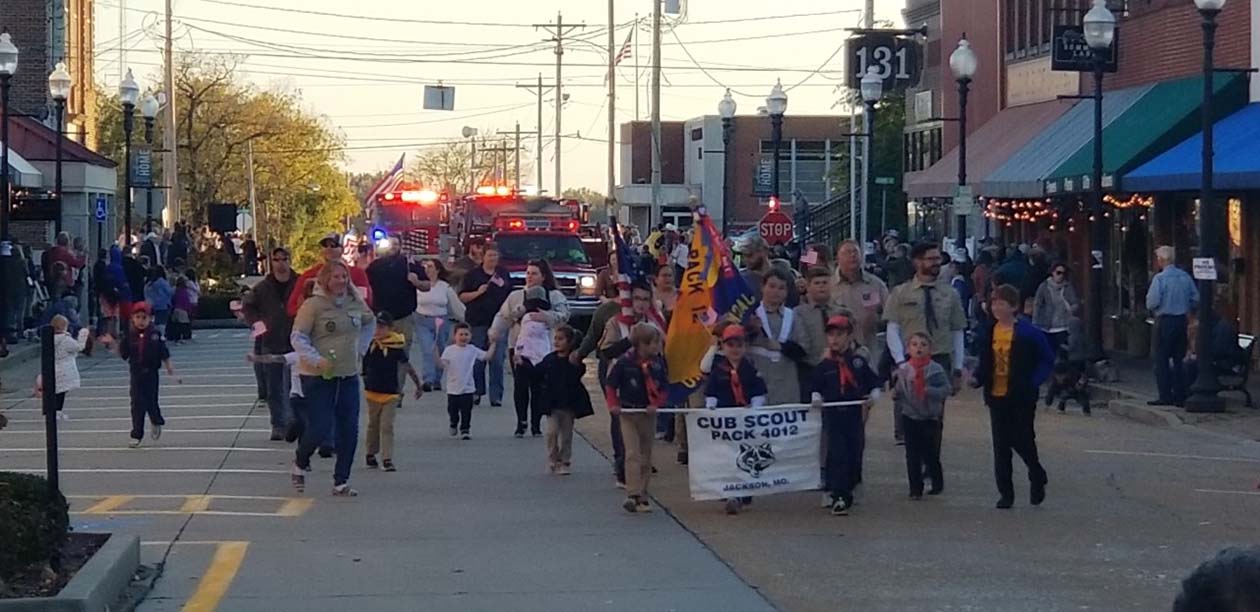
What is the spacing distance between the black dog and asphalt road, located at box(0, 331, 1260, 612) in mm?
2682

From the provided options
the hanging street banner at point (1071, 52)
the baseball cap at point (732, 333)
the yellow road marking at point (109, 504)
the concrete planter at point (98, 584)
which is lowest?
the yellow road marking at point (109, 504)

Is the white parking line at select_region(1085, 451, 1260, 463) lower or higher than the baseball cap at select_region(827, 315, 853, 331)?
lower

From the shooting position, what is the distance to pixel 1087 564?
10672 mm

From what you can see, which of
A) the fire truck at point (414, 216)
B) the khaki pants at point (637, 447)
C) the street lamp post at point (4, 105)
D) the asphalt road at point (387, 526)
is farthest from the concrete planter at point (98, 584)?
the fire truck at point (414, 216)

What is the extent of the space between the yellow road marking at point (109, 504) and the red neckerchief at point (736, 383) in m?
4.28

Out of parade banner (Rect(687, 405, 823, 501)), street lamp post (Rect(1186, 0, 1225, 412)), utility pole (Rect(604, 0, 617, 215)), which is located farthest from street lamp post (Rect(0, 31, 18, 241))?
utility pole (Rect(604, 0, 617, 215))

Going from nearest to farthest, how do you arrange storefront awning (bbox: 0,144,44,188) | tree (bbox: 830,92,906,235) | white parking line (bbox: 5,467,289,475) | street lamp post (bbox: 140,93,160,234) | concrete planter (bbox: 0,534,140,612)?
concrete planter (bbox: 0,534,140,612) → white parking line (bbox: 5,467,289,475) → storefront awning (bbox: 0,144,44,188) → street lamp post (bbox: 140,93,160,234) → tree (bbox: 830,92,906,235)

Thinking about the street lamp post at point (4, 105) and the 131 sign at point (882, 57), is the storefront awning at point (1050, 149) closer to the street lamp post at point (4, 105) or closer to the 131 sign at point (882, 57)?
the 131 sign at point (882, 57)

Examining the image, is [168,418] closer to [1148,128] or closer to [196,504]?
[196,504]

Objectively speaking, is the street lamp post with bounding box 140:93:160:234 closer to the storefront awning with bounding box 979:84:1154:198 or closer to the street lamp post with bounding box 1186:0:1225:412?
the storefront awning with bounding box 979:84:1154:198

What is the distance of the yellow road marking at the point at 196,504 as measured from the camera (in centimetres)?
1287

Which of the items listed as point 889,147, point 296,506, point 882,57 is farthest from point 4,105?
point 889,147

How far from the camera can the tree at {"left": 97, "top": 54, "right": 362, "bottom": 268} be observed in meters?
68.5

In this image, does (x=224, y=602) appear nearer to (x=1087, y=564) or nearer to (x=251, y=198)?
(x=1087, y=564)
